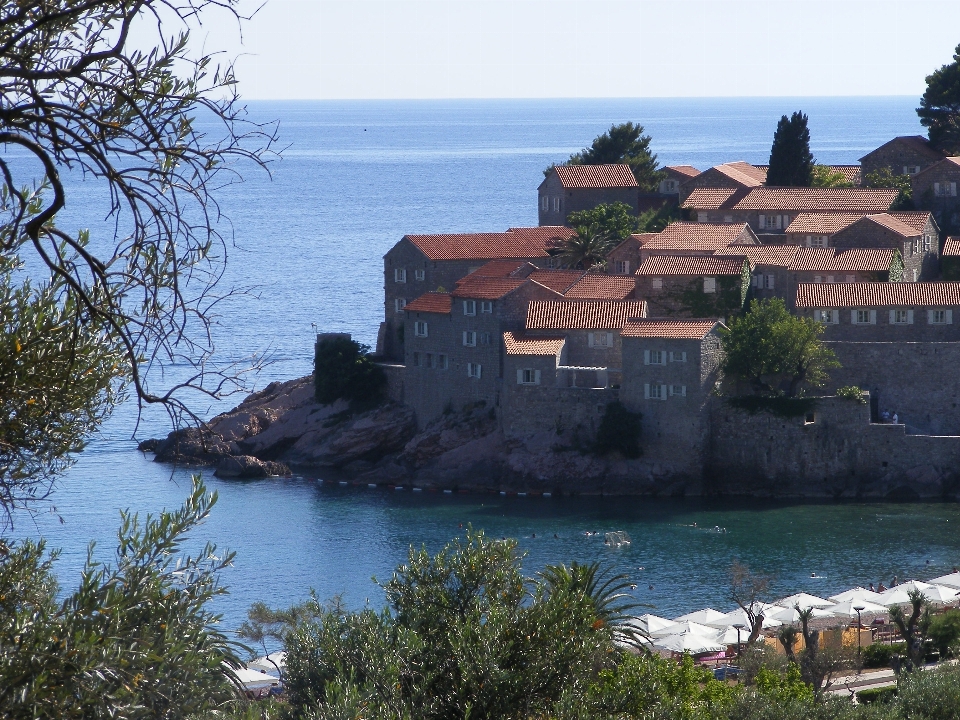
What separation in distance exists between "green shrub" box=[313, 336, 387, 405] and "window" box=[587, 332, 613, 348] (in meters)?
10.4

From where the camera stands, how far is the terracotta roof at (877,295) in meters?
48.8

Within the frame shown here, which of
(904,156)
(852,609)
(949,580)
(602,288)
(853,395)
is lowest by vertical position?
(852,609)

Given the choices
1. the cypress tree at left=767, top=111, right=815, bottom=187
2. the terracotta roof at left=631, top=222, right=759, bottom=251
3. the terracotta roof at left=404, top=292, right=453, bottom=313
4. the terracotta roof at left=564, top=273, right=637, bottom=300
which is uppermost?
the cypress tree at left=767, top=111, right=815, bottom=187

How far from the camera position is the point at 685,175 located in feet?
222

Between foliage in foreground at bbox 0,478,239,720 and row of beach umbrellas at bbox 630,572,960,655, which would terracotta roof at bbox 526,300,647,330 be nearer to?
row of beach umbrellas at bbox 630,572,960,655

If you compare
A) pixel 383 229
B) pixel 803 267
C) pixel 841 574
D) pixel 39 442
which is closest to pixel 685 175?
pixel 803 267

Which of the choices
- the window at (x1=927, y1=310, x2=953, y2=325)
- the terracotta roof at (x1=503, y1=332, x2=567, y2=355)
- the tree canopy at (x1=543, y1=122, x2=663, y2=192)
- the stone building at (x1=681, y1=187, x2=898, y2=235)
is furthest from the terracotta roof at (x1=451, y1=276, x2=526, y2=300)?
the tree canopy at (x1=543, y1=122, x2=663, y2=192)

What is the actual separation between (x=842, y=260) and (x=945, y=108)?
62.4ft

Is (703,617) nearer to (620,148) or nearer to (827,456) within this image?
(827,456)

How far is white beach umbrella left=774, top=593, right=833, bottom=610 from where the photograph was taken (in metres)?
34.9

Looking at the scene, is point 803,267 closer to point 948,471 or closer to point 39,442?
point 948,471

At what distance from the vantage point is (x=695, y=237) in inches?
2227

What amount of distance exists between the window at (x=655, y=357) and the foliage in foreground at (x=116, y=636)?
4018 cm

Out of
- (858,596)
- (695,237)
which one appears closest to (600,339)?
(695,237)
